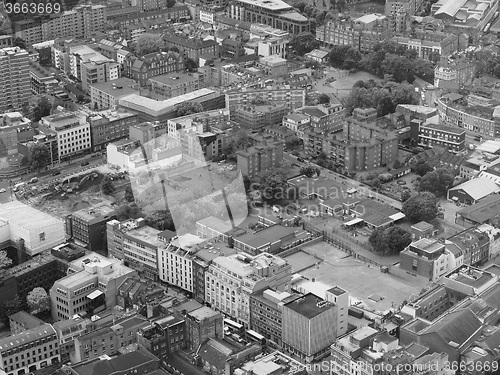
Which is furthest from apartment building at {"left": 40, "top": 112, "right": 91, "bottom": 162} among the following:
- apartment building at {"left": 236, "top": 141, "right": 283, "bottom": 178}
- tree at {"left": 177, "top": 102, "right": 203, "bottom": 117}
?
apartment building at {"left": 236, "top": 141, "right": 283, "bottom": 178}

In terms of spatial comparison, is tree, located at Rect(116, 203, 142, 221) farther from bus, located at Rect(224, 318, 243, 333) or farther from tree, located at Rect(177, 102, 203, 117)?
tree, located at Rect(177, 102, 203, 117)

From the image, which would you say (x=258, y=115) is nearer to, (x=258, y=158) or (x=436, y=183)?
(x=258, y=158)

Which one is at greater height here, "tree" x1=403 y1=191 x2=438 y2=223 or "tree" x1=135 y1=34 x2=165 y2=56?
→ "tree" x1=135 y1=34 x2=165 y2=56

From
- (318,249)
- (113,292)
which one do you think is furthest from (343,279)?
(113,292)

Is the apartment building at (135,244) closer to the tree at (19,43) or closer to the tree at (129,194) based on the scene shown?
the tree at (129,194)

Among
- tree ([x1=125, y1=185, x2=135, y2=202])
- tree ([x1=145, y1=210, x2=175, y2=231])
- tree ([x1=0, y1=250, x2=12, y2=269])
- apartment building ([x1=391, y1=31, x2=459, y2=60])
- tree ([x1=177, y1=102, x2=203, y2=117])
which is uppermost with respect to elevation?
apartment building ([x1=391, y1=31, x2=459, y2=60])

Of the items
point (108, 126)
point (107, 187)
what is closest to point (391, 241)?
point (107, 187)
